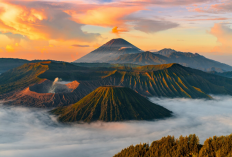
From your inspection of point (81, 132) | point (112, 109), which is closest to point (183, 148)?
point (81, 132)

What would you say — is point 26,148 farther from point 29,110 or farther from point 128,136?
point 29,110

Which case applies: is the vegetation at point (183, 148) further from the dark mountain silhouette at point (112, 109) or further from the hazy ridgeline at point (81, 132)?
the dark mountain silhouette at point (112, 109)

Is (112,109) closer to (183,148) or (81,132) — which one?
(81,132)

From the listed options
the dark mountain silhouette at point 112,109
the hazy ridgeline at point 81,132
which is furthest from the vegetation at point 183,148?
the dark mountain silhouette at point 112,109

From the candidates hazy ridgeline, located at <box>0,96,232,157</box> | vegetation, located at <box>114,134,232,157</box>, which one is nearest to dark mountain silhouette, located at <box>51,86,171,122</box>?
hazy ridgeline, located at <box>0,96,232,157</box>

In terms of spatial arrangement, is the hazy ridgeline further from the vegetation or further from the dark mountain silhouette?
the vegetation

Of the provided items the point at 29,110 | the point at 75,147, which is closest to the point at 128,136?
the point at 75,147
